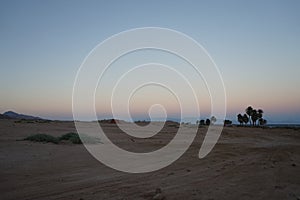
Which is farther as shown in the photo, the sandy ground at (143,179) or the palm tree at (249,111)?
the palm tree at (249,111)

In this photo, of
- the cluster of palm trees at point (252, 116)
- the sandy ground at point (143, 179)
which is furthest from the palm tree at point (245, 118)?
the sandy ground at point (143, 179)

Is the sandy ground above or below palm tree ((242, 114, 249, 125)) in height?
below

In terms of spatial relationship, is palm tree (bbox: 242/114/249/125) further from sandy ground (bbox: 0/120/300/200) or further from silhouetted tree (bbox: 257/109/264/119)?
sandy ground (bbox: 0/120/300/200)

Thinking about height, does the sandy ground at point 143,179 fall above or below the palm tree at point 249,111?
below

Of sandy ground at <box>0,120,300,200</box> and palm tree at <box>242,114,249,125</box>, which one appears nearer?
sandy ground at <box>0,120,300,200</box>

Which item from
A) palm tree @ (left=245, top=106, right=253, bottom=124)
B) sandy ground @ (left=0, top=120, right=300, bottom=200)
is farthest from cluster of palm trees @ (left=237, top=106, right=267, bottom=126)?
sandy ground @ (left=0, top=120, right=300, bottom=200)

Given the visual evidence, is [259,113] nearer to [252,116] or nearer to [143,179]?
[252,116]

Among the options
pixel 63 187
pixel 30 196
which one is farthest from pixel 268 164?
pixel 30 196

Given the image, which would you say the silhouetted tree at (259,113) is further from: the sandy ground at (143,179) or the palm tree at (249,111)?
the sandy ground at (143,179)

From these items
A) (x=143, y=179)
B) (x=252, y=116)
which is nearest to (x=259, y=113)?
(x=252, y=116)

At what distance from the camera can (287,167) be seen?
1138 cm

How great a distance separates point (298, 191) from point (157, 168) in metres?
4.76

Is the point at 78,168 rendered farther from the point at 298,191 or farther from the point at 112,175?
the point at 298,191

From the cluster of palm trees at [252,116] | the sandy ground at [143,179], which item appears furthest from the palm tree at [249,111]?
the sandy ground at [143,179]
